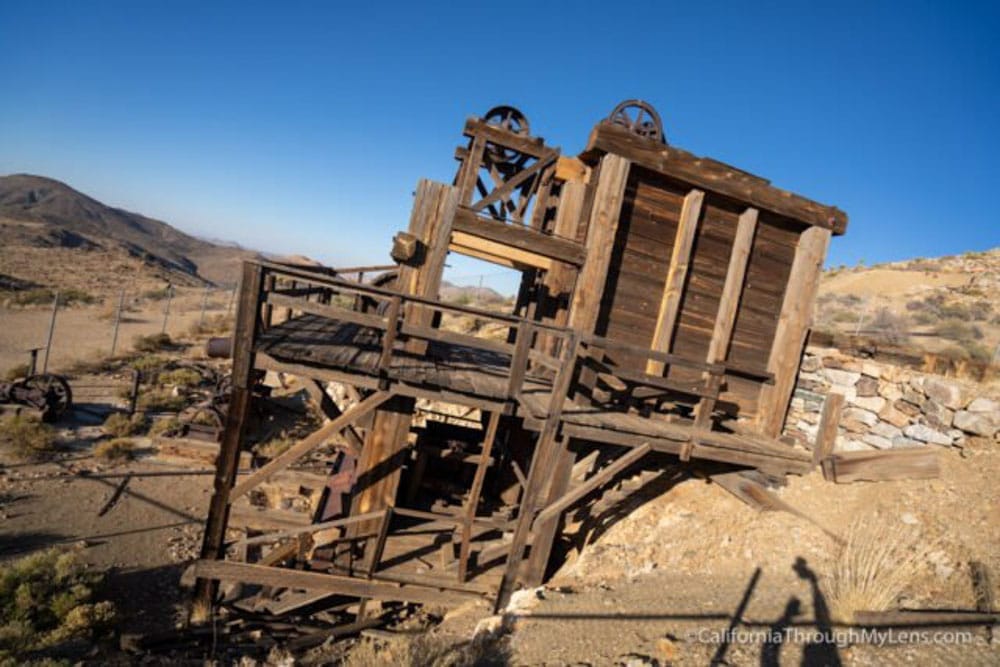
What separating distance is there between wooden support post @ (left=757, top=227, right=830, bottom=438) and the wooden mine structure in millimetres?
22

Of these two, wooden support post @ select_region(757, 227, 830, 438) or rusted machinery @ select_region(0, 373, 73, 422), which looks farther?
rusted machinery @ select_region(0, 373, 73, 422)

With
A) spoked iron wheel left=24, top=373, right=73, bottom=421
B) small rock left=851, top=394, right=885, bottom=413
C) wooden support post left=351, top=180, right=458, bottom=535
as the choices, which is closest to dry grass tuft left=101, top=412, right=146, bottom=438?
spoked iron wheel left=24, top=373, right=73, bottom=421

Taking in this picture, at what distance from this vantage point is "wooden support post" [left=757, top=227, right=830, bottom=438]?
6984 mm

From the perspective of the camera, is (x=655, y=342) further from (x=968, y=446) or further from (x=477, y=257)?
(x=968, y=446)

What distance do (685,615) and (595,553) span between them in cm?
174

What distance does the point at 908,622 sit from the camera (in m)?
3.83

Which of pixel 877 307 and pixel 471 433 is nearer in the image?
pixel 471 433

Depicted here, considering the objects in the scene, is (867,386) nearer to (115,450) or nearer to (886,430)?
(886,430)

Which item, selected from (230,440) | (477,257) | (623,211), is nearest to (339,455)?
(230,440)

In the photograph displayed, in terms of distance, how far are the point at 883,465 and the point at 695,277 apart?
10.4 feet

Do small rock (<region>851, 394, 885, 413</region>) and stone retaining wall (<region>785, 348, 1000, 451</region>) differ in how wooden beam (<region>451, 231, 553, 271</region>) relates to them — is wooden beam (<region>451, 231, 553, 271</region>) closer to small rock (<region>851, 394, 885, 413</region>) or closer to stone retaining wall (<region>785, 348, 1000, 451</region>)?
stone retaining wall (<region>785, 348, 1000, 451</region>)

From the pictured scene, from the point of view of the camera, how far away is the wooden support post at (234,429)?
458 cm

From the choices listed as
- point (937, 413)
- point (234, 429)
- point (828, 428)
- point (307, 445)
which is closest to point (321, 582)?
point (307, 445)

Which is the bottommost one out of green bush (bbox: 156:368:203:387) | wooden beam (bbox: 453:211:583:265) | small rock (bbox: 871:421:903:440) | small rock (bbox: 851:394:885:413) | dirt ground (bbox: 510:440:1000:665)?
green bush (bbox: 156:368:203:387)
